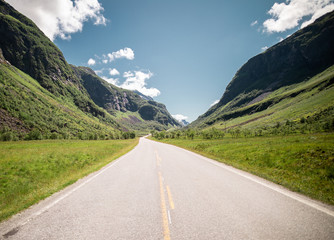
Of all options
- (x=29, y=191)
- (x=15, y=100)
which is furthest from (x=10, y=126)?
(x=29, y=191)

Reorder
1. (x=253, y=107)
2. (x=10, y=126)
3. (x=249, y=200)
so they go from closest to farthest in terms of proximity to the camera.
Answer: (x=249, y=200) < (x=10, y=126) < (x=253, y=107)

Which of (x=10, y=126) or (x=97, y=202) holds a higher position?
(x=10, y=126)

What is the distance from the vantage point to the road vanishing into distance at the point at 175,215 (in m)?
3.68

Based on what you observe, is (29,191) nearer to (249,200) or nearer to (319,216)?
(249,200)

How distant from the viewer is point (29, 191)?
25.2 ft

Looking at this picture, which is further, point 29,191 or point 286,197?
point 29,191

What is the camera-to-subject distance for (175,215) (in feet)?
14.9

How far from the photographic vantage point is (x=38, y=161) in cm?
1238

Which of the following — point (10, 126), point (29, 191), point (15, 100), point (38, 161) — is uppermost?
point (15, 100)

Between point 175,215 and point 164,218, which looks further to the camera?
point 175,215

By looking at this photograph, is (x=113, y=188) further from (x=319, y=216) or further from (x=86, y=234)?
(x=319, y=216)

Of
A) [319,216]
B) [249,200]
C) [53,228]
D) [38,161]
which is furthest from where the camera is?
[38,161]

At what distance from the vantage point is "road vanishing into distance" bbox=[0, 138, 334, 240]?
12.1 feet

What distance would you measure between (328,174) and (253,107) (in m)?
219
